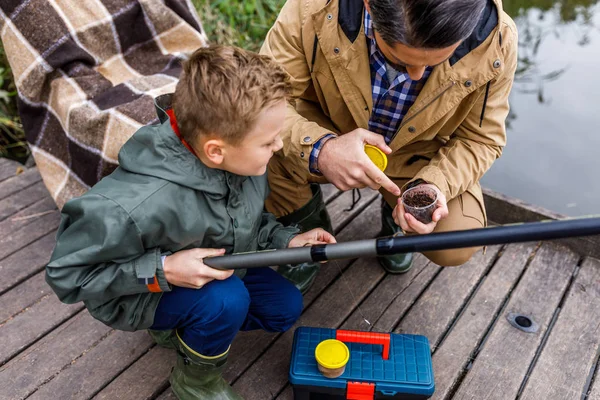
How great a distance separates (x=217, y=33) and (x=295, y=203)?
206 centimetres

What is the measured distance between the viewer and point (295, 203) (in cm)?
242

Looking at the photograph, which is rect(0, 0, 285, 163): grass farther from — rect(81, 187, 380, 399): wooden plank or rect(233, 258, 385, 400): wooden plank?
rect(233, 258, 385, 400): wooden plank

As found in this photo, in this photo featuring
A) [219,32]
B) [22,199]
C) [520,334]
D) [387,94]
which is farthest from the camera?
[219,32]

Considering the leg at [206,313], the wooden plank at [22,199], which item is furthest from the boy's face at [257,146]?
the wooden plank at [22,199]

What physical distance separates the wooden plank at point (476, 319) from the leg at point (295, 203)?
62cm

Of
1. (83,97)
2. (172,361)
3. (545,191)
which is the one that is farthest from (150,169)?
(545,191)

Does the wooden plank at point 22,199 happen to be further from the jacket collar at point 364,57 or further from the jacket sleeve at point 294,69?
the jacket collar at point 364,57

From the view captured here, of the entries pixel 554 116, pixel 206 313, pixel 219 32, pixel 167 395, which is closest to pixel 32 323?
pixel 167 395

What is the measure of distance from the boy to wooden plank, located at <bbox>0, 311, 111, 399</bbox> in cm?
51

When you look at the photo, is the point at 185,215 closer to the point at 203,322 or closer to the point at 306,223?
the point at 203,322

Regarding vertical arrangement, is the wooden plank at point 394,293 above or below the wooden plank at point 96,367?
below

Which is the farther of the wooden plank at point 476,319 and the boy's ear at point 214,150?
the wooden plank at point 476,319

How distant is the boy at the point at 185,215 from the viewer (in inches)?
61.7

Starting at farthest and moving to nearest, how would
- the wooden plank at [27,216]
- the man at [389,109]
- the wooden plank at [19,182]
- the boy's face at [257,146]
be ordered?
the wooden plank at [19,182]
the wooden plank at [27,216]
the man at [389,109]
the boy's face at [257,146]
